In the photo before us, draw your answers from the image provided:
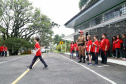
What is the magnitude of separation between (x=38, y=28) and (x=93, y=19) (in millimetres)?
16686

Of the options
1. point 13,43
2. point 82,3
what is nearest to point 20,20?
point 13,43

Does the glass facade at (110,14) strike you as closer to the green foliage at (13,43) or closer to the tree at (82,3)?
the green foliage at (13,43)

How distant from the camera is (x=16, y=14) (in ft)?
90.6

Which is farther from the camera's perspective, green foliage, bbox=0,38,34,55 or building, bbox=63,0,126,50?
green foliage, bbox=0,38,34,55

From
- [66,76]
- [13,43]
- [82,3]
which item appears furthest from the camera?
[82,3]

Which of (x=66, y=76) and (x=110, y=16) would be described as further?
(x=110, y=16)

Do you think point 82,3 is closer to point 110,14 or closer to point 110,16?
point 110,14

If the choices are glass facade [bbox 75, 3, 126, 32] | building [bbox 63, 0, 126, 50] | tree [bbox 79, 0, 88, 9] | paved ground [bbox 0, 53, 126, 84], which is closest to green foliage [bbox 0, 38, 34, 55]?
glass facade [bbox 75, 3, 126, 32]

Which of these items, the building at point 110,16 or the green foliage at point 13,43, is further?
the green foliage at point 13,43

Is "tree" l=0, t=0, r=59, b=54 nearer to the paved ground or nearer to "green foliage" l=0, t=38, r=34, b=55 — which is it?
"green foliage" l=0, t=38, r=34, b=55

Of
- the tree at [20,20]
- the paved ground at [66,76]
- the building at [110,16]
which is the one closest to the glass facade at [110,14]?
the building at [110,16]

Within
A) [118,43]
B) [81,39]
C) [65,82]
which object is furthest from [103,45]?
[65,82]

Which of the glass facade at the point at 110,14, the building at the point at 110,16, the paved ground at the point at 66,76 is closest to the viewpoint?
the paved ground at the point at 66,76

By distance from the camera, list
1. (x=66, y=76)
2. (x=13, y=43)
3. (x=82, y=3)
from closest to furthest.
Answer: (x=66, y=76)
(x=13, y=43)
(x=82, y=3)
